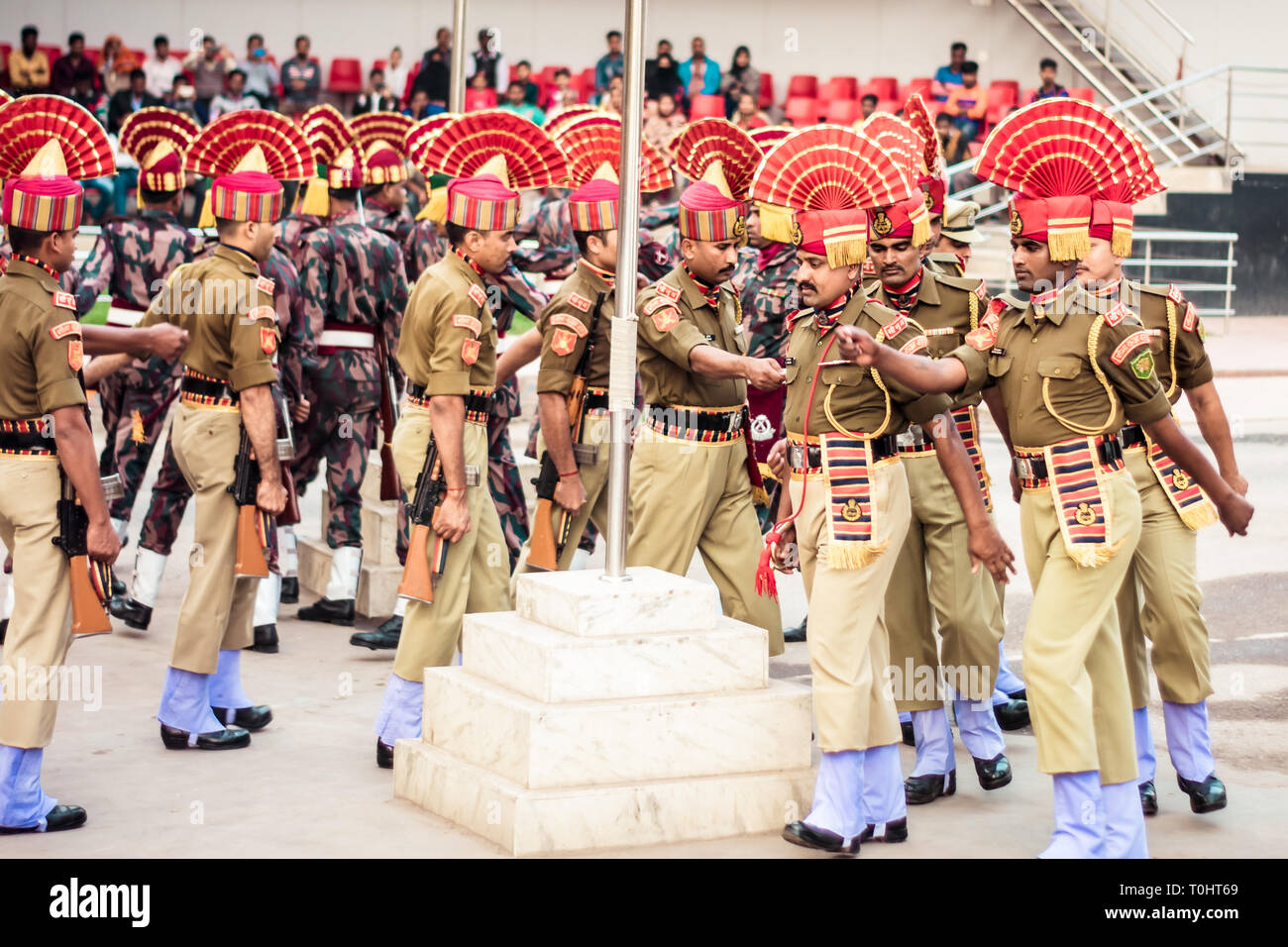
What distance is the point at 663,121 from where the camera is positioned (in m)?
19.6

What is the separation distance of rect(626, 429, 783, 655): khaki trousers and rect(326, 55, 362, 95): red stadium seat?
1695cm

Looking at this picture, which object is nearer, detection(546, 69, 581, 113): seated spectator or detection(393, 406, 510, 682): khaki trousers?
detection(393, 406, 510, 682): khaki trousers

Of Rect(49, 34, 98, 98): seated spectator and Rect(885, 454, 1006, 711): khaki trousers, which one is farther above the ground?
Rect(49, 34, 98, 98): seated spectator

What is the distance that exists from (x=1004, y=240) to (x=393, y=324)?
13.2 meters

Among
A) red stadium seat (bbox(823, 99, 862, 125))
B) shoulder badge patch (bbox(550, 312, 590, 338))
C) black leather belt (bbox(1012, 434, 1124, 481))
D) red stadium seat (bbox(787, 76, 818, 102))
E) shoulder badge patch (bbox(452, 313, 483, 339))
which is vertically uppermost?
red stadium seat (bbox(787, 76, 818, 102))

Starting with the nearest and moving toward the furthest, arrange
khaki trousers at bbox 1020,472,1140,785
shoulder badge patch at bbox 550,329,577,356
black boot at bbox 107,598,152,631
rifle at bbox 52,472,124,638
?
khaki trousers at bbox 1020,472,1140,785, rifle at bbox 52,472,124,638, shoulder badge patch at bbox 550,329,577,356, black boot at bbox 107,598,152,631

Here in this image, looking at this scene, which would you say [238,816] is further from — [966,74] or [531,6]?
[531,6]

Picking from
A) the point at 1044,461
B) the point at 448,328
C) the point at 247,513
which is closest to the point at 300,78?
the point at 247,513

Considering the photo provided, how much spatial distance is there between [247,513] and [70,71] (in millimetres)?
14960

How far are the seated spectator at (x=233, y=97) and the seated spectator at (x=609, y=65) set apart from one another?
431 centimetres

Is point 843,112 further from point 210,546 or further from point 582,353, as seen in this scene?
point 210,546

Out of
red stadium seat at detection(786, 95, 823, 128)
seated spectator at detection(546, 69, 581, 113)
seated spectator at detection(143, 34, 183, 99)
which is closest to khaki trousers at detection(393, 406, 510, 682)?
seated spectator at detection(546, 69, 581, 113)

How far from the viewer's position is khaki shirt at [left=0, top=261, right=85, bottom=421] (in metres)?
4.85

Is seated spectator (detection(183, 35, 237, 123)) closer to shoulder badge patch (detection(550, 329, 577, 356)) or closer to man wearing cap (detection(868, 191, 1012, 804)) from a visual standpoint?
shoulder badge patch (detection(550, 329, 577, 356))
